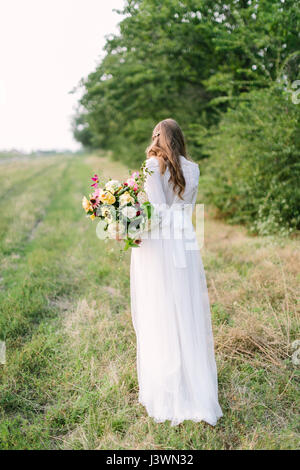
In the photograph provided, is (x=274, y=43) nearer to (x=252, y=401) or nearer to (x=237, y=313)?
(x=237, y=313)

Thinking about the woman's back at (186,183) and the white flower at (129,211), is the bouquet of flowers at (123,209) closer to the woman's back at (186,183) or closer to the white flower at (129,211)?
the white flower at (129,211)

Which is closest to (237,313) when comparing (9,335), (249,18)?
(9,335)

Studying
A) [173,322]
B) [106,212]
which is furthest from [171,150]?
[173,322]

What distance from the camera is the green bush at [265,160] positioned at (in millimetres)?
6719

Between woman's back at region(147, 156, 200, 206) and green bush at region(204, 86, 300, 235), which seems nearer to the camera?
woman's back at region(147, 156, 200, 206)

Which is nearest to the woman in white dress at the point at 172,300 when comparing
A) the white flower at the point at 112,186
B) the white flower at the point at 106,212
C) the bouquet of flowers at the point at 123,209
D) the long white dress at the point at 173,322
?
the long white dress at the point at 173,322

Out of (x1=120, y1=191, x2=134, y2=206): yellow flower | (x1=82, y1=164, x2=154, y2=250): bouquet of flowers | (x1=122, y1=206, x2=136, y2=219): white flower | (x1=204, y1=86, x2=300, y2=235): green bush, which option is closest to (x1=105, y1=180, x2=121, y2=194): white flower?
(x1=82, y1=164, x2=154, y2=250): bouquet of flowers

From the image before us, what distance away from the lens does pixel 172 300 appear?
9.51ft

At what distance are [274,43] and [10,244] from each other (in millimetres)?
7404

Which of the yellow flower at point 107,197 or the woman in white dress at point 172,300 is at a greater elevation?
the yellow flower at point 107,197

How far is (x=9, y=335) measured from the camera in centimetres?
416

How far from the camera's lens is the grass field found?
277 cm

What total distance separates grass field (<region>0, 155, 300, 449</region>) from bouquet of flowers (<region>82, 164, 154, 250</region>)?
20 centimetres

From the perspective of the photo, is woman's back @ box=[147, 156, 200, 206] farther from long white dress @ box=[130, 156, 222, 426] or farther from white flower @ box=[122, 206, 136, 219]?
white flower @ box=[122, 206, 136, 219]
